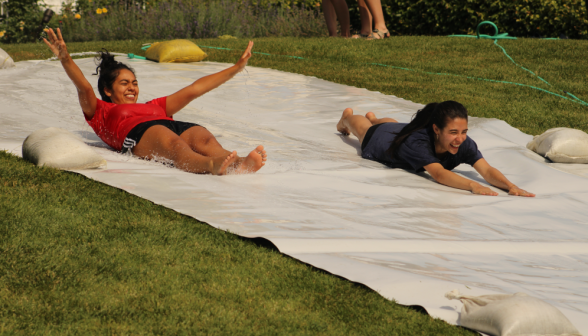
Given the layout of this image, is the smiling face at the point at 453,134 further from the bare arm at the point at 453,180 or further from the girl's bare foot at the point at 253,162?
the girl's bare foot at the point at 253,162

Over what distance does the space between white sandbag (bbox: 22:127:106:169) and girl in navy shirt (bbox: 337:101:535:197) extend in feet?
6.86

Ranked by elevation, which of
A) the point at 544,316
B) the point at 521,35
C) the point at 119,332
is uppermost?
the point at 521,35

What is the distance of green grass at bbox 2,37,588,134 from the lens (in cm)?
688

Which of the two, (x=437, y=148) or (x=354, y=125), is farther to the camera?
(x=354, y=125)

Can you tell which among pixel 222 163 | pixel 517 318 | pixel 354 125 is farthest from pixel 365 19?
pixel 517 318

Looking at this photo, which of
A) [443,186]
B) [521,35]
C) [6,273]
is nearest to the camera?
[6,273]

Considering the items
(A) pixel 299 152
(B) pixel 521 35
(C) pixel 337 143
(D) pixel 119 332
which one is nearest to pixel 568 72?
(B) pixel 521 35

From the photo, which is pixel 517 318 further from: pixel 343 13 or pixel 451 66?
pixel 343 13

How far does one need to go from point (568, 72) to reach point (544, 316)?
7.47 meters

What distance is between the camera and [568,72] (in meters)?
8.52

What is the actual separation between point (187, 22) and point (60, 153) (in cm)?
873

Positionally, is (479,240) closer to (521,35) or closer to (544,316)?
(544,316)

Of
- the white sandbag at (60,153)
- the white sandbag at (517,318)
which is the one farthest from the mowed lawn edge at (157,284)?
the white sandbag at (60,153)

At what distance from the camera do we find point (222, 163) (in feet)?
11.8
